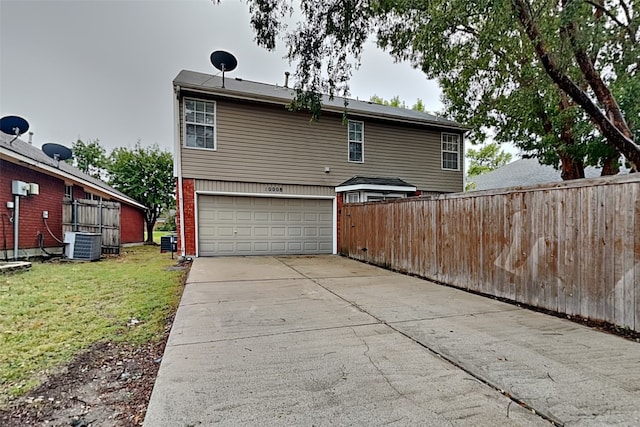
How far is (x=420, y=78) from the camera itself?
991 centimetres

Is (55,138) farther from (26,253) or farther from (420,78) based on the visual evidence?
(420,78)

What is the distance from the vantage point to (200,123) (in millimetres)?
10000

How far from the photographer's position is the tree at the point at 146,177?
19062 millimetres

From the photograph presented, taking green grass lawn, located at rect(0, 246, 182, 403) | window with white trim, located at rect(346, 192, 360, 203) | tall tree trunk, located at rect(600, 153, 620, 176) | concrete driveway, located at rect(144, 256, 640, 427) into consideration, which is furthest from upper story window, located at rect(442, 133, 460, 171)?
green grass lawn, located at rect(0, 246, 182, 403)

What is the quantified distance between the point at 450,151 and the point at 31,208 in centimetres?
1483

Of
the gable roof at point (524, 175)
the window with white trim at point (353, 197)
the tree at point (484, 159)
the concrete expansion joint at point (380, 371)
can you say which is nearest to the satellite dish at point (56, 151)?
the window with white trim at point (353, 197)

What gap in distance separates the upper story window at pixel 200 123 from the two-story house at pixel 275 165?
29 millimetres

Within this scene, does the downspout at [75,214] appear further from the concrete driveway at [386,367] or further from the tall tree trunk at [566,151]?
the tall tree trunk at [566,151]

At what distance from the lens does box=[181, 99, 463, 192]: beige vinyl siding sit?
33.7ft

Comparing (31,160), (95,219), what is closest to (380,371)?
(31,160)

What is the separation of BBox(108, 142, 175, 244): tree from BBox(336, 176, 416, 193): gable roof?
1274 cm

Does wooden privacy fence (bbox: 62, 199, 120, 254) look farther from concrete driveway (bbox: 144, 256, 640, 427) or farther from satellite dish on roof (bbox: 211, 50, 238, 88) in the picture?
concrete driveway (bbox: 144, 256, 640, 427)

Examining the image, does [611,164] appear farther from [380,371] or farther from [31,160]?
[31,160]

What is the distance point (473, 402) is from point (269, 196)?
9289 mm
